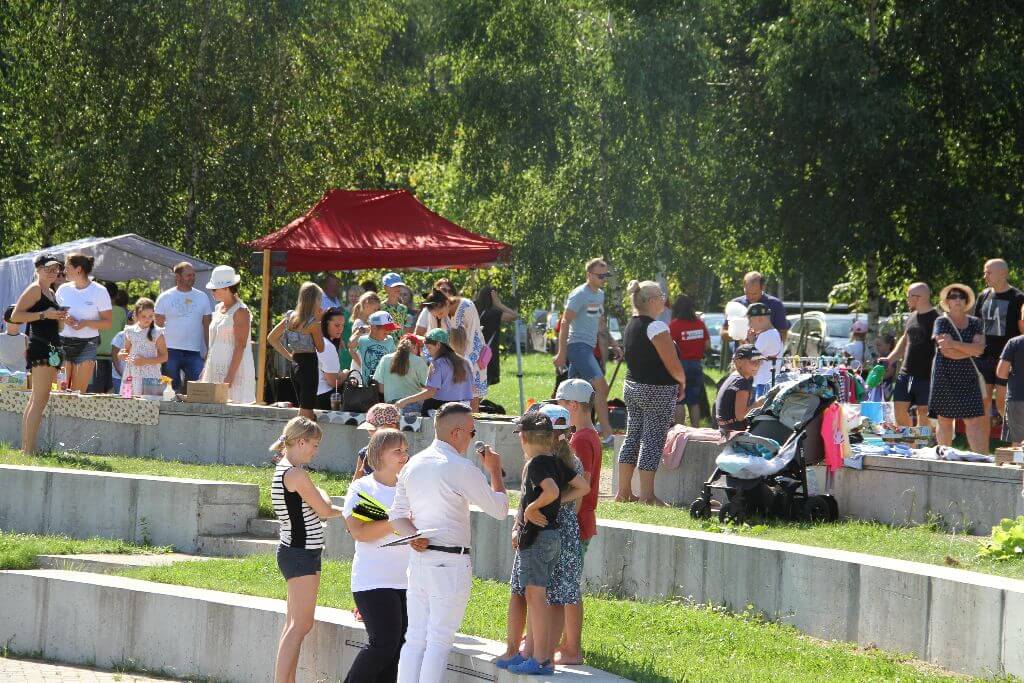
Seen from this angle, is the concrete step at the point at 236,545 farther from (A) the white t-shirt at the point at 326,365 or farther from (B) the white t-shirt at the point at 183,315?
(B) the white t-shirt at the point at 183,315

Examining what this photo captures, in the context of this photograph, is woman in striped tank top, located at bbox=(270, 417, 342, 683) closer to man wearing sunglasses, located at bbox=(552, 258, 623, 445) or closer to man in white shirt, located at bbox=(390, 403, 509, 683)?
man in white shirt, located at bbox=(390, 403, 509, 683)

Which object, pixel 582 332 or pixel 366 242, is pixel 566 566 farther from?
pixel 366 242

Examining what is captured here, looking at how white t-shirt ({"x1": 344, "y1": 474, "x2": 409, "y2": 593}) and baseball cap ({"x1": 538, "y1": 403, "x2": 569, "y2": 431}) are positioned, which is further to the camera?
white t-shirt ({"x1": 344, "y1": 474, "x2": 409, "y2": 593})

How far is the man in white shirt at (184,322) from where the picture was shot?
15.9 m

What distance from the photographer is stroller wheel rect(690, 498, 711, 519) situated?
1142cm

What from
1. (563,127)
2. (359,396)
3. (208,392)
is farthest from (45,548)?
(563,127)

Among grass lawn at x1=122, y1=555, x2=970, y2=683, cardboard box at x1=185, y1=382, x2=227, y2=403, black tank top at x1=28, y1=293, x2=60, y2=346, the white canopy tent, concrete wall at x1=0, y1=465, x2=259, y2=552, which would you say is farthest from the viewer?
the white canopy tent

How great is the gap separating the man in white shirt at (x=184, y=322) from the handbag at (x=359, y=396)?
234cm

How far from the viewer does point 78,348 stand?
49.1 ft

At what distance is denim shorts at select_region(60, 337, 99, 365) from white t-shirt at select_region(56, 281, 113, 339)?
74mm

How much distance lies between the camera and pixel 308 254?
674 inches

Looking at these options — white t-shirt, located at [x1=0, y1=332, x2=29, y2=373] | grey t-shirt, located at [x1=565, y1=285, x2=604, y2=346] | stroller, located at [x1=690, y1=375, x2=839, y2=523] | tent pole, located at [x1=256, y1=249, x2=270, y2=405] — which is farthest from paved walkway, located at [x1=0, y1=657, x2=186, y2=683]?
white t-shirt, located at [x1=0, y1=332, x2=29, y2=373]

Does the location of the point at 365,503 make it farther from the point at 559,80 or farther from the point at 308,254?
the point at 559,80

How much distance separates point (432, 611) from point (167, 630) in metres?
2.95
